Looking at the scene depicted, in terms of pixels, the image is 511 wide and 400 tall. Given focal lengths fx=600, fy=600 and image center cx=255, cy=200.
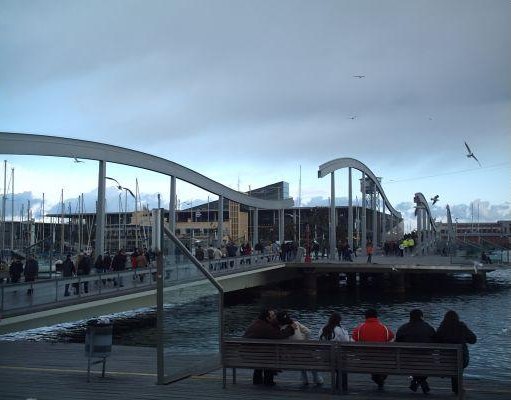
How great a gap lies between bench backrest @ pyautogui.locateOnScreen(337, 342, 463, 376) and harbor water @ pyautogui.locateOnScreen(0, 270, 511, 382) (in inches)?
113

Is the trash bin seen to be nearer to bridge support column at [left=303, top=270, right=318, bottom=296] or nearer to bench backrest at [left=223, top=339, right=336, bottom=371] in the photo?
bench backrest at [left=223, top=339, right=336, bottom=371]

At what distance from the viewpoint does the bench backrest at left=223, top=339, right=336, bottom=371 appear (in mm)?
8312

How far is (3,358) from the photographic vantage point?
12102 mm

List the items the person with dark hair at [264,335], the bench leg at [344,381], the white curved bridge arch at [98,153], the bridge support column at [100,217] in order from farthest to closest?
the bridge support column at [100,217]
the white curved bridge arch at [98,153]
the person with dark hair at [264,335]
the bench leg at [344,381]

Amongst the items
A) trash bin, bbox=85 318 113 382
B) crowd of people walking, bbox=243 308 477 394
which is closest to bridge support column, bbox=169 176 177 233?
trash bin, bbox=85 318 113 382

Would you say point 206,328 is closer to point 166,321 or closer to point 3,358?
point 166,321

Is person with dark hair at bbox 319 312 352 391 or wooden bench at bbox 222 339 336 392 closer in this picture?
wooden bench at bbox 222 339 336 392

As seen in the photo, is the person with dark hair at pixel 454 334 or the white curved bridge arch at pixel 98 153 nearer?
the person with dark hair at pixel 454 334

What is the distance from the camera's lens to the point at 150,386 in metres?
8.86

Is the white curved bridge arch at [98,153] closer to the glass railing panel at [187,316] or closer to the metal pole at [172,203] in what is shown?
the metal pole at [172,203]

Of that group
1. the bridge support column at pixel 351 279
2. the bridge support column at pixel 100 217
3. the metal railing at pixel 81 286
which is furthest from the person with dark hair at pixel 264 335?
the bridge support column at pixel 351 279

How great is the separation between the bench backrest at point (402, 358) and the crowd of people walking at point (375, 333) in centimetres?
53

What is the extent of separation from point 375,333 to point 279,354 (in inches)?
61.9

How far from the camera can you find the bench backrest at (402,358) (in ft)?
25.5
